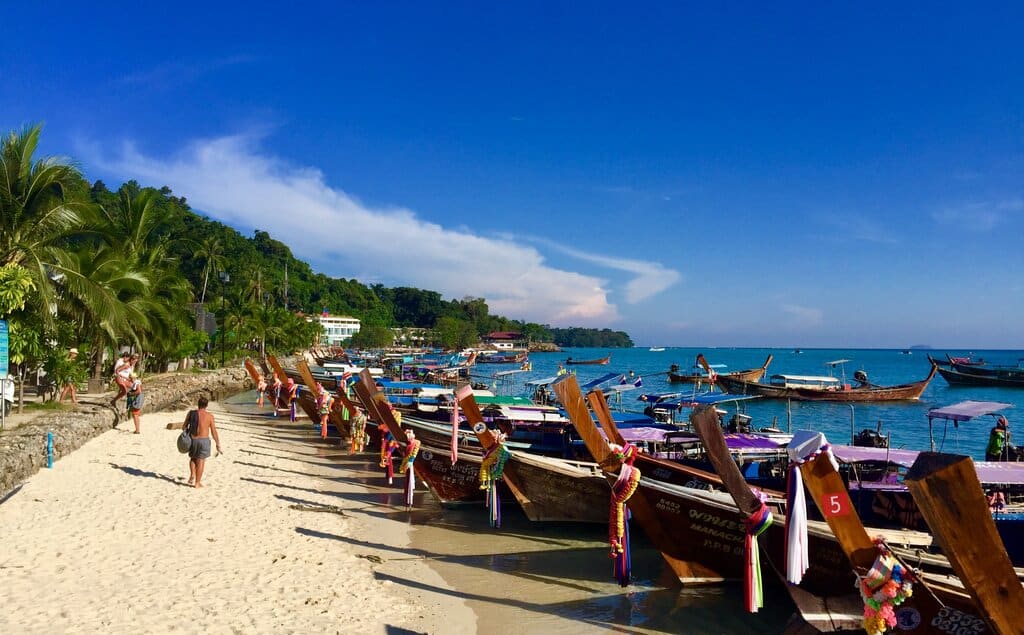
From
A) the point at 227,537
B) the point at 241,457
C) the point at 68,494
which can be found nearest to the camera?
the point at 227,537

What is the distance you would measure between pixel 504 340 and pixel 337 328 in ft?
159

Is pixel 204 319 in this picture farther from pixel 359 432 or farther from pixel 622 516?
pixel 622 516

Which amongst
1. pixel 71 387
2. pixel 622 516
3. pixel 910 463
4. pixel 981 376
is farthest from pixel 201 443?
pixel 981 376

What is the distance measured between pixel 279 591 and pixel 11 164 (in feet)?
55.2

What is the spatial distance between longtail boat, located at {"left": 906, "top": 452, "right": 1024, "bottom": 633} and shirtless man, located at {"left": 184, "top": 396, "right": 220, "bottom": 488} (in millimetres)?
11362

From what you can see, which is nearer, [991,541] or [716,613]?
[991,541]

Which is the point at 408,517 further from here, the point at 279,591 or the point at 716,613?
the point at 716,613

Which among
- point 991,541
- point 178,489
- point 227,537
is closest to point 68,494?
point 178,489

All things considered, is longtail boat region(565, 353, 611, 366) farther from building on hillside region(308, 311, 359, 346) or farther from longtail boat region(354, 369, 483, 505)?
longtail boat region(354, 369, 483, 505)

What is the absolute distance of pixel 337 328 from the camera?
125062 millimetres

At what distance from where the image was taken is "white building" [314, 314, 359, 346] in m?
121

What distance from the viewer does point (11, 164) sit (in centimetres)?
1784

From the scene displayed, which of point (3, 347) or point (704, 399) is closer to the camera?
point (3, 347)

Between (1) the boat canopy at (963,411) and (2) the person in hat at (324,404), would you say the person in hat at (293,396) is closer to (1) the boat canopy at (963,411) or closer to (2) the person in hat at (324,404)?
(2) the person in hat at (324,404)
